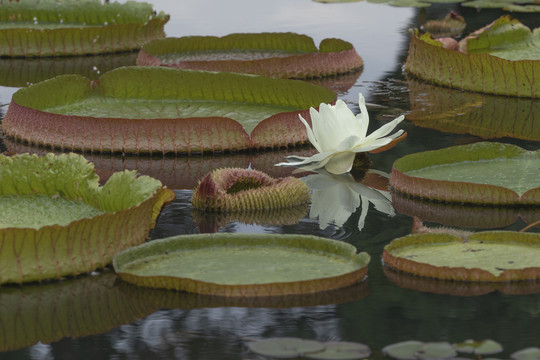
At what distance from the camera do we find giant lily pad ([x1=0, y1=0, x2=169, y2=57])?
430 inches

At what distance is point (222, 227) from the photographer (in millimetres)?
5227

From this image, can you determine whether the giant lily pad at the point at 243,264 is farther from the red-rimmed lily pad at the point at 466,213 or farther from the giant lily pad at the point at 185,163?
the giant lily pad at the point at 185,163

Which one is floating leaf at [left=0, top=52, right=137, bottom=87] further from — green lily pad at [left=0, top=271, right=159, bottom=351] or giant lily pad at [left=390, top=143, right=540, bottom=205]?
green lily pad at [left=0, top=271, right=159, bottom=351]

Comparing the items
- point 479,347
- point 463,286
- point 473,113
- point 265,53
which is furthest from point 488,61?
point 479,347

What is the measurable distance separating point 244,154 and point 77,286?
259 cm

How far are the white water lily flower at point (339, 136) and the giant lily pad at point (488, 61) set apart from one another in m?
2.65

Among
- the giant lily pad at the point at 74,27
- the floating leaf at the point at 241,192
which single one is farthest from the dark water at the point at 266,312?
the giant lily pad at the point at 74,27

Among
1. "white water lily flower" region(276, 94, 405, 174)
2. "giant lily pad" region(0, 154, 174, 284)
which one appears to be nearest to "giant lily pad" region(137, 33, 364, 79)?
"white water lily flower" region(276, 94, 405, 174)

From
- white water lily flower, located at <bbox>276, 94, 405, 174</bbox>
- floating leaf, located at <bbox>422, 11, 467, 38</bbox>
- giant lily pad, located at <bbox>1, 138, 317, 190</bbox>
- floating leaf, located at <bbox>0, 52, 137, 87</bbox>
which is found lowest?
giant lily pad, located at <bbox>1, 138, 317, 190</bbox>

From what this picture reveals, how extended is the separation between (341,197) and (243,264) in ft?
5.14

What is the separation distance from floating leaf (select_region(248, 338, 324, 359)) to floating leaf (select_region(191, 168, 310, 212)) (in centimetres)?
172

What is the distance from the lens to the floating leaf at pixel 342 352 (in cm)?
358

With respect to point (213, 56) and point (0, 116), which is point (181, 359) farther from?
point (213, 56)

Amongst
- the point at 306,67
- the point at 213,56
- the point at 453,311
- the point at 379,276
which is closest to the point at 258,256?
the point at 379,276
